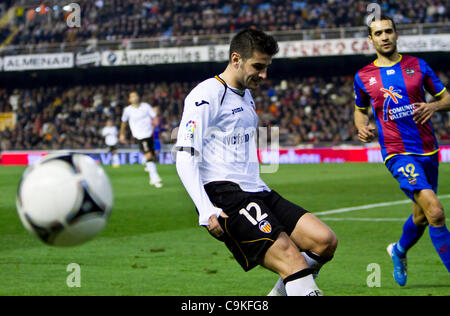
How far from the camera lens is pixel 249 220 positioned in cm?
462

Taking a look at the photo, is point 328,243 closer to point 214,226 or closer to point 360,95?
point 214,226

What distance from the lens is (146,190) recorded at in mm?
16703

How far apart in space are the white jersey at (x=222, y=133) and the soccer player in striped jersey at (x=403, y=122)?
6.24 ft

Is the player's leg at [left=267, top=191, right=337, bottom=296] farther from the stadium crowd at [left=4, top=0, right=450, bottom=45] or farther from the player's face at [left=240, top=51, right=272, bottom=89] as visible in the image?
the stadium crowd at [left=4, top=0, right=450, bottom=45]

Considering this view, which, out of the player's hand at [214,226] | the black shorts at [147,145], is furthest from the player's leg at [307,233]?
the black shorts at [147,145]

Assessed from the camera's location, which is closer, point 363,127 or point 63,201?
point 63,201

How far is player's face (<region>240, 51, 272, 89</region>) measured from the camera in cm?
477

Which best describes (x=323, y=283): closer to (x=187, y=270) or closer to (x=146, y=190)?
(x=187, y=270)

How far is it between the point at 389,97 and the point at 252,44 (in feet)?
7.73

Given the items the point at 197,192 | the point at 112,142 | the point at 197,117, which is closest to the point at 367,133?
the point at 197,117

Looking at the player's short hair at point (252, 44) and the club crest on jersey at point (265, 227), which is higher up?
the player's short hair at point (252, 44)

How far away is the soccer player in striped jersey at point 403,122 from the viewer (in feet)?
21.2

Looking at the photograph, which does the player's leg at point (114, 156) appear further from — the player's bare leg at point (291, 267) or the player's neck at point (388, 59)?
the player's bare leg at point (291, 267)
